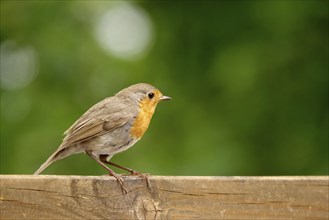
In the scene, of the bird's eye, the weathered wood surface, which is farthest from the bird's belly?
the weathered wood surface

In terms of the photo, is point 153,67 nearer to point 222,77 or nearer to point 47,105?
Answer: point 222,77

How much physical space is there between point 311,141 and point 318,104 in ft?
1.16

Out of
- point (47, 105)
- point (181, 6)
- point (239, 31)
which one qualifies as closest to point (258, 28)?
point (239, 31)

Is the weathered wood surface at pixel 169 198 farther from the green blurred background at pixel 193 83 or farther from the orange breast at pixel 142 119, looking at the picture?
the green blurred background at pixel 193 83

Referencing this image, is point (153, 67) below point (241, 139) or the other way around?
the other way around

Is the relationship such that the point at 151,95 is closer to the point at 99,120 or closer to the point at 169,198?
the point at 99,120

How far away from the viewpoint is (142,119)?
5.10m

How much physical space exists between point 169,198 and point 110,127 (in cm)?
144

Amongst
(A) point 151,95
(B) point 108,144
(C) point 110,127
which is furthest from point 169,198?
(A) point 151,95

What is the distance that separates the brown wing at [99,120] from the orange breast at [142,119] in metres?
0.06

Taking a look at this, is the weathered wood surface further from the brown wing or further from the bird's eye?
the bird's eye

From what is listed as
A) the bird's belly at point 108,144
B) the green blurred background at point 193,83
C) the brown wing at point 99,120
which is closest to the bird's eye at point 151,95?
the brown wing at point 99,120

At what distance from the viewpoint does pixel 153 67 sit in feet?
23.2

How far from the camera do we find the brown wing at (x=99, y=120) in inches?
191
